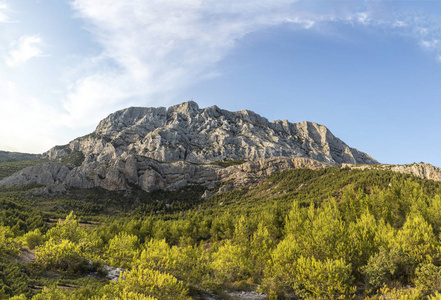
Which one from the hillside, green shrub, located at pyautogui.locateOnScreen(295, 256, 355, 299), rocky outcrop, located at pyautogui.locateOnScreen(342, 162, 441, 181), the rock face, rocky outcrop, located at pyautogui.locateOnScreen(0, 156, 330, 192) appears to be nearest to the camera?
green shrub, located at pyautogui.locateOnScreen(295, 256, 355, 299)

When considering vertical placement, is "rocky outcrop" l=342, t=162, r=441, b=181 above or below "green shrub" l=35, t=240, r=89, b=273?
above

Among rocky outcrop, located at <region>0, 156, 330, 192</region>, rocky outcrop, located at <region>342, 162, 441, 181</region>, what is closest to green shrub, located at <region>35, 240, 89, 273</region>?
rocky outcrop, located at <region>0, 156, 330, 192</region>

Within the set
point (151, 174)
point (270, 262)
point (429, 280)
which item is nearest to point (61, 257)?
point (270, 262)

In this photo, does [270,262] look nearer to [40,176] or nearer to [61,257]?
[61,257]

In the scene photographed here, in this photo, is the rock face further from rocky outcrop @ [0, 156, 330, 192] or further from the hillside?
the hillside

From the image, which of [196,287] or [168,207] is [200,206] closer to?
[168,207]

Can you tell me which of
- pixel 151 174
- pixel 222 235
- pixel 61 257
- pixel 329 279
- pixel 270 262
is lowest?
pixel 222 235

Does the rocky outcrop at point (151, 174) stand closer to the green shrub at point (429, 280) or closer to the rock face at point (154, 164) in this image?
the rock face at point (154, 164)

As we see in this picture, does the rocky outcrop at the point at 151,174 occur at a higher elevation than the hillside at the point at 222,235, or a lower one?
higher

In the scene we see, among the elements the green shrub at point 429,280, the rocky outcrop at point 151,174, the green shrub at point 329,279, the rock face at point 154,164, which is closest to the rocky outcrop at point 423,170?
the rocky outcrop at point 151,174

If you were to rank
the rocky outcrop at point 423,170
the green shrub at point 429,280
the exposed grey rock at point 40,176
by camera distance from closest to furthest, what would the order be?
the green shrub at point 429,280, the rocky outcrop at point 423,170, the exposed grey rock at point 40,176

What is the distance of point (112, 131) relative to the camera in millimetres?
195625

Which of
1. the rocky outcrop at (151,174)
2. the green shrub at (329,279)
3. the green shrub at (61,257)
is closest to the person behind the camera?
the green shrub at (329,279)

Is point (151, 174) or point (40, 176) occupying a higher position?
point (40, 176)
